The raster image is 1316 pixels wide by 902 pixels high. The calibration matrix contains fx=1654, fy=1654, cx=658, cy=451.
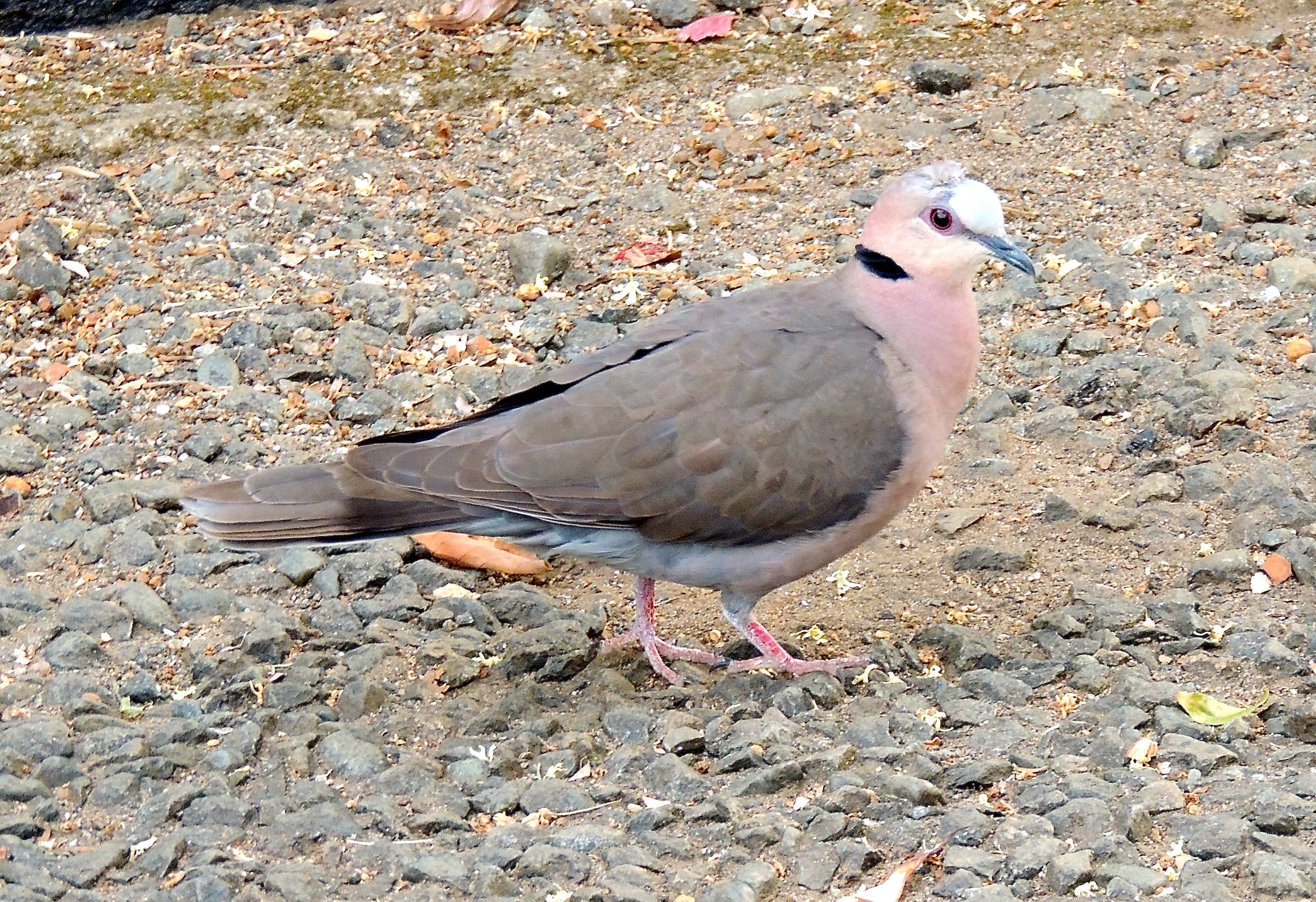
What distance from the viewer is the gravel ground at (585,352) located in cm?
297

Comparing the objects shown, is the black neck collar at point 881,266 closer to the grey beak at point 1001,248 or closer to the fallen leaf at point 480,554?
the grey beak at point 1001,248

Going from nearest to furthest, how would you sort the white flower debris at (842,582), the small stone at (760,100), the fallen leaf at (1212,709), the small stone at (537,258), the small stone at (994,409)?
1. the fallen leaf at (1212,709)
2. the white flower debris at (842,582)
3. the small stone at (994,409)
4. the small stone at (537,258)
5. the small stone at (760,100)

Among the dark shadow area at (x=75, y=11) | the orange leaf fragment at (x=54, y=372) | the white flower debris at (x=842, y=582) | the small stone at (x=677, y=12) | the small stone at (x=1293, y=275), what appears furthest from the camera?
the small stone at (x=677, y=12)

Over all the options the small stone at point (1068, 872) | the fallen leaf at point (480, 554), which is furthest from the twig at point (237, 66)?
the small stone at point (1068, 872)

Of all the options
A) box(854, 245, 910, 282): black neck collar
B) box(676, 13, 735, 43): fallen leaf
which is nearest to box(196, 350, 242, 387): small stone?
box(854, 245, 910, 282): black neck collar

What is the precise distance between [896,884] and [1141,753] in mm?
636

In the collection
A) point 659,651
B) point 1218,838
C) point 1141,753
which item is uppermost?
point 1218,838

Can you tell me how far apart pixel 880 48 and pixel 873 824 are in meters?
3.91

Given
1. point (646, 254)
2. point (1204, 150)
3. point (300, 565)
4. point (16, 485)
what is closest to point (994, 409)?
point (646, 254)

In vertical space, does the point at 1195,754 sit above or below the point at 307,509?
below

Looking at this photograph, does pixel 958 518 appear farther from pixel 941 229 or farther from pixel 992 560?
pixel 941 229

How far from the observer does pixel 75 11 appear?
20.3 ft

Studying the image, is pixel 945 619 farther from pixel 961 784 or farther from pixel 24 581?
pixel 24 581

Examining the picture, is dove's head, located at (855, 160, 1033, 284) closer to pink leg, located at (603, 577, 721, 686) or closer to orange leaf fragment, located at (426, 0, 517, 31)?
pink leg, located at (603, 577, 721, 686)
